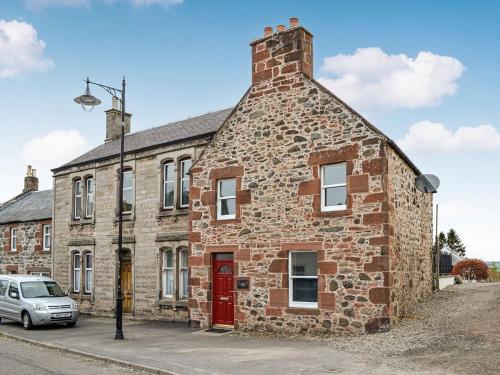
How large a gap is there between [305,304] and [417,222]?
5.84 m

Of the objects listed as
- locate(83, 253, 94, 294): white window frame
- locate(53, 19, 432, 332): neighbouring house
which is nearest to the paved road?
locate(53, 19, 432, 332): neighbouring house

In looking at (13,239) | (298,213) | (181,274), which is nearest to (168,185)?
(181,274)

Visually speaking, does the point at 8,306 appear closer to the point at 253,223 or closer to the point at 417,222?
the point at 253,223

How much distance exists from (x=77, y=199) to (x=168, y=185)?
22.7 feet

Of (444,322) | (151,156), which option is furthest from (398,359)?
(151,156)

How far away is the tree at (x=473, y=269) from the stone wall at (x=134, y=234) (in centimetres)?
1952

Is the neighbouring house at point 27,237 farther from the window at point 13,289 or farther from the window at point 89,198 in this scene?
the window at point 13,289

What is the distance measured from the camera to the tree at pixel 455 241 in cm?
6961

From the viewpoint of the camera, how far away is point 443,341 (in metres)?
13.2

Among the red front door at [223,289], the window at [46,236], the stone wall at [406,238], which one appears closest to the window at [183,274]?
the red front door at [223,289]

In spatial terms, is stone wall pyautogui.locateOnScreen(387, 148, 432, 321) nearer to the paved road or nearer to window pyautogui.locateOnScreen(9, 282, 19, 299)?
the paved road

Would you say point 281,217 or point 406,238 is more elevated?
point 281,217

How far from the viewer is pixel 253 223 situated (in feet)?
58.2

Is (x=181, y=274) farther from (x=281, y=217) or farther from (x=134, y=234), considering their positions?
(x=281, y=217)
